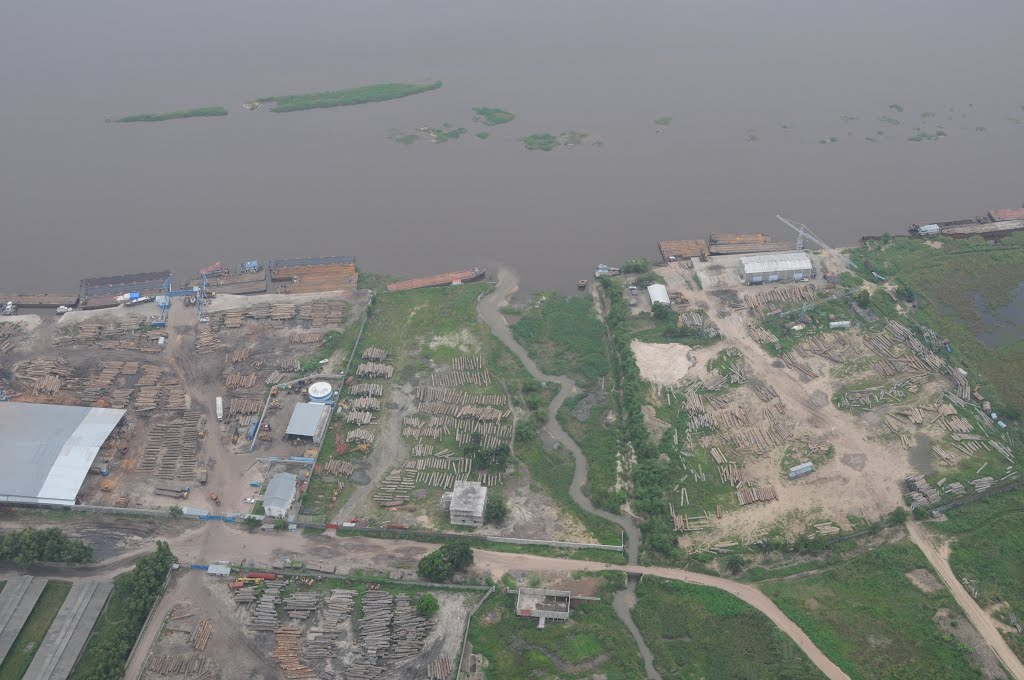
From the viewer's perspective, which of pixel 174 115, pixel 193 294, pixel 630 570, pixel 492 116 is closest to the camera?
pixel 630 570

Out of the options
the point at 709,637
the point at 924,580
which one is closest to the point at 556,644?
the point at 709,637

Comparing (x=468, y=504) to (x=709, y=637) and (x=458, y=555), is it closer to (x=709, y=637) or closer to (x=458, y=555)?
(x=458, y=555)

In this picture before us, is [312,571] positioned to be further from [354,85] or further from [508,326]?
[354,85]

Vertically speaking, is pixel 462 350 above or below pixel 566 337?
below

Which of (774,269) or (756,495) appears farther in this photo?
(774,269)

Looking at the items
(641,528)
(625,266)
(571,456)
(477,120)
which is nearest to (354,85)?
(477,120)

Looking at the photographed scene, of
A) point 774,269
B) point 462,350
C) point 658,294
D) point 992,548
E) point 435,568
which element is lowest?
point 992,548

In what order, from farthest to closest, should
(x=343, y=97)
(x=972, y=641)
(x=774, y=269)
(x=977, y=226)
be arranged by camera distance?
1. (x=343, y=97)
2. (x=977, y=226)
3. (x=774, y=269)
4. (x=972, y=641)

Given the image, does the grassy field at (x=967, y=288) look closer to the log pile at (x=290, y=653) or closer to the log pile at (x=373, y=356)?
the log pile at (x=373, y=356)
